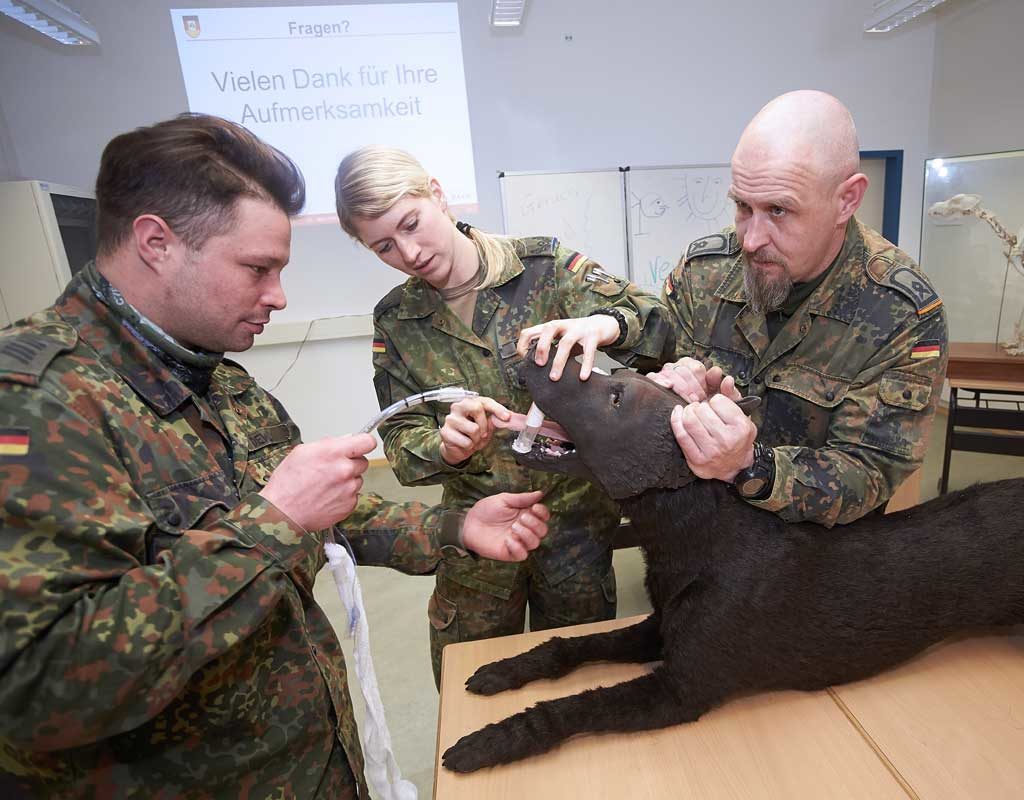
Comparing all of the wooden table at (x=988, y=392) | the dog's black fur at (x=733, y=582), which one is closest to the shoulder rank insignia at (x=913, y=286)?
the dog's black fur at (x=733, y=582)

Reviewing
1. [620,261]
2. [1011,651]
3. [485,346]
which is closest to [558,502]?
[485,346]

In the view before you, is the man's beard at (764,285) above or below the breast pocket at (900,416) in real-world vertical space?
above

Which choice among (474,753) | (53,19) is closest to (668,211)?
(53,19)

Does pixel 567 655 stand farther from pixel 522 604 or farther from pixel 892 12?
pixel 892 12

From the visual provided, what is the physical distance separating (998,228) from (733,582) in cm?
460

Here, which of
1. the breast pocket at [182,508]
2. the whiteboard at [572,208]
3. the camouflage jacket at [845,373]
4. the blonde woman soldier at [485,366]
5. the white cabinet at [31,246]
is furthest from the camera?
the whiteboard at [572,208]

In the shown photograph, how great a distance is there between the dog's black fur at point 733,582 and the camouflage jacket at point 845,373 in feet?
0.37

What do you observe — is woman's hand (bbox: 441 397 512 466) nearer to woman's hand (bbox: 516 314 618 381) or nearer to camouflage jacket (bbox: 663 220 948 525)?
woman's hand (bbox: 516 314 618 381)

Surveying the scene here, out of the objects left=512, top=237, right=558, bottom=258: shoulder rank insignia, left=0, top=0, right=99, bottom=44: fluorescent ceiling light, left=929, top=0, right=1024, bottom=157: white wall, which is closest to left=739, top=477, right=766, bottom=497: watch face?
left=512, top=237, right=558, bottom=258: shoulder rank insignia

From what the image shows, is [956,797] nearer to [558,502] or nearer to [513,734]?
[513,734]

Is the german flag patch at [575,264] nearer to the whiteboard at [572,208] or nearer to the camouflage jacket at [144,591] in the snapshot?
the camouflage jacket at [144,591]

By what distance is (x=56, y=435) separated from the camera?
2.56ft

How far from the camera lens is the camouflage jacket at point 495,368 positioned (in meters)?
1.72

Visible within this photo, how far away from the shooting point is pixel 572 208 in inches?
196
